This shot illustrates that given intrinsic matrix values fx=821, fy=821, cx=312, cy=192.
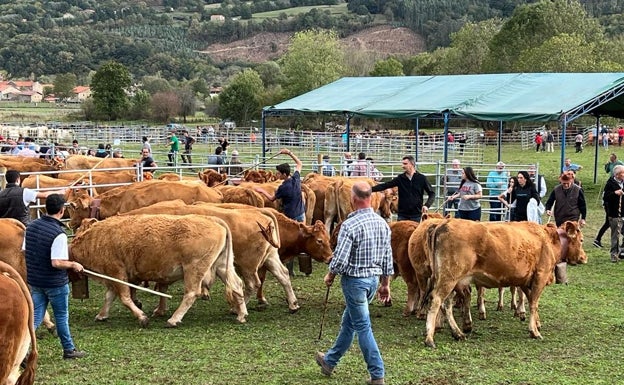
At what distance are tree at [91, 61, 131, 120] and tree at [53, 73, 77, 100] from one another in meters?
55.1

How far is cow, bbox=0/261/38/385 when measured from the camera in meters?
5.56

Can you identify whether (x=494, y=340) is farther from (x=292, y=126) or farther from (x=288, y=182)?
(x=292, y=126)

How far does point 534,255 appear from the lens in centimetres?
926

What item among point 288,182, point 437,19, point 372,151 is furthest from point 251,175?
point 437,19

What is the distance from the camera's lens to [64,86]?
431 feet

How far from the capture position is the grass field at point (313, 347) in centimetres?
746

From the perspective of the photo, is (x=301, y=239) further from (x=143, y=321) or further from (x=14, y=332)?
(x=14, y=332)

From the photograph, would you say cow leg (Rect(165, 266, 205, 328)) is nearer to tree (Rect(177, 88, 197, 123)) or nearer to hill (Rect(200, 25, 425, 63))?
tree (Rect(177, 88, 197, 123))

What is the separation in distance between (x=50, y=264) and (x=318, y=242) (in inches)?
166

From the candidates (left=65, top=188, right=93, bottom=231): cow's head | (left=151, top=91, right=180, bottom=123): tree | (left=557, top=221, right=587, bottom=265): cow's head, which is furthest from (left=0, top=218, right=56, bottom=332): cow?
(left=151, top=91, right=180, bottom=123): tree

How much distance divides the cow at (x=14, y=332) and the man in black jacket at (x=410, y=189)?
597cm

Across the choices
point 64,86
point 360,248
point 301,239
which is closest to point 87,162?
point 301,239

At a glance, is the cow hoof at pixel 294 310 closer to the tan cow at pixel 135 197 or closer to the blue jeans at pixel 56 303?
the blue jeans at pixel 56 303

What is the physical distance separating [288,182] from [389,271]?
5.29 meters
